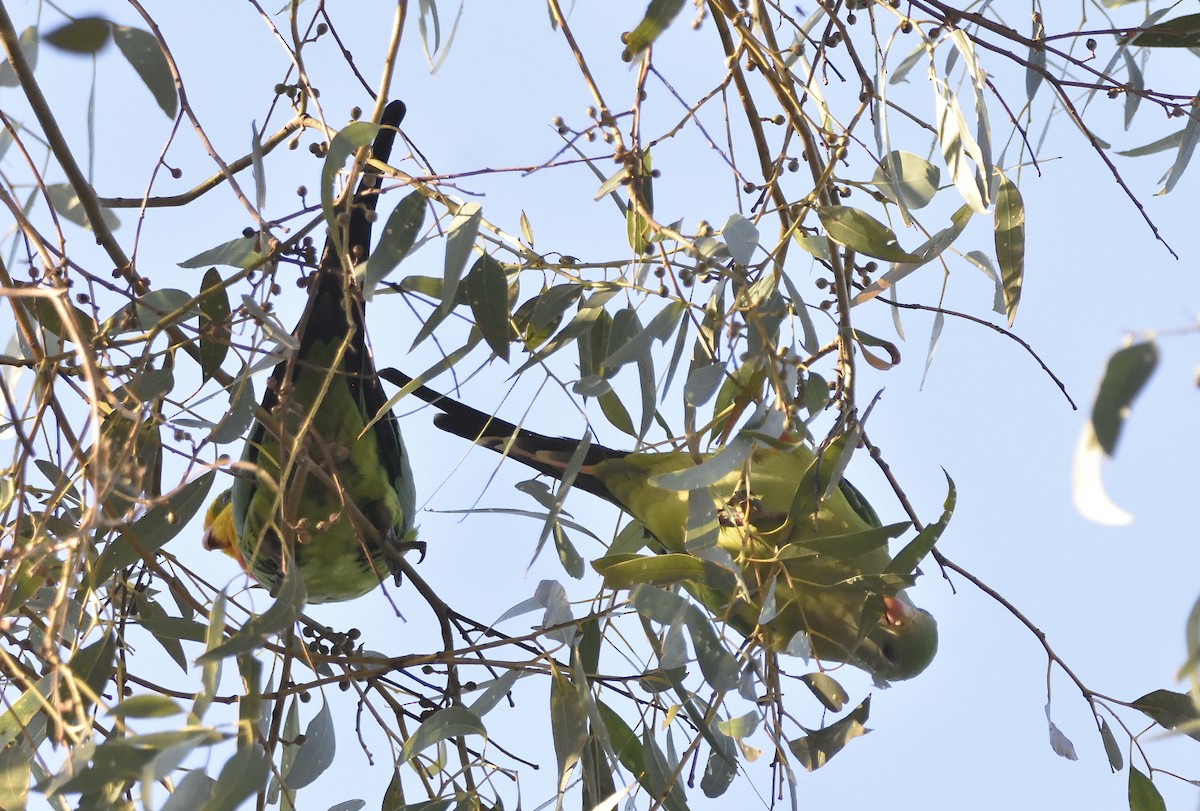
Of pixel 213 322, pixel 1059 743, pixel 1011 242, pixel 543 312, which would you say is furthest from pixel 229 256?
pixel 1059 743

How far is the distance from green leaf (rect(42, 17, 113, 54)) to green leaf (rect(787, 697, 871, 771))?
3.28 feet

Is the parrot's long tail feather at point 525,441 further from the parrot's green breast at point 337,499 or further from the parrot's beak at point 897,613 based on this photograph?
the parrot's beak at point 897,613

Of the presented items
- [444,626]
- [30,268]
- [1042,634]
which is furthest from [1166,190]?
[30,268]

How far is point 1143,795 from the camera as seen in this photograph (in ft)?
4.27

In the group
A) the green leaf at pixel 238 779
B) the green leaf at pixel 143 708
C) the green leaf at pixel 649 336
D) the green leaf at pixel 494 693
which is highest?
the green leaf at pixel 649 336

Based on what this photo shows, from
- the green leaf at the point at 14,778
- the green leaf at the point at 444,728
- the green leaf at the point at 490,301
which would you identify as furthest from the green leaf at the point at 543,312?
the green leaf at the point at 14,778

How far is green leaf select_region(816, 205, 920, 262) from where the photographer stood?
3.92 feet

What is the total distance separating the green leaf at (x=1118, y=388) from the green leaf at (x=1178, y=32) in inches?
35.1

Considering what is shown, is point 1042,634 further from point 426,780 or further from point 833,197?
point 426,780

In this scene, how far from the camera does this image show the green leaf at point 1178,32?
1.31 meters

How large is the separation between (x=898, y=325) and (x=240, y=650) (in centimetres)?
92

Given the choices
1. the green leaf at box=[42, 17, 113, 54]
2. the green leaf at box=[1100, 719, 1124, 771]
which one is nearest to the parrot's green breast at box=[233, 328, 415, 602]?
the green leaf at box=[42, 17, 113, 54]

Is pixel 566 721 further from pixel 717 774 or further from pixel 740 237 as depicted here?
pixel 740 237

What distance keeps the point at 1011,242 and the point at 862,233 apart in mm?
227
